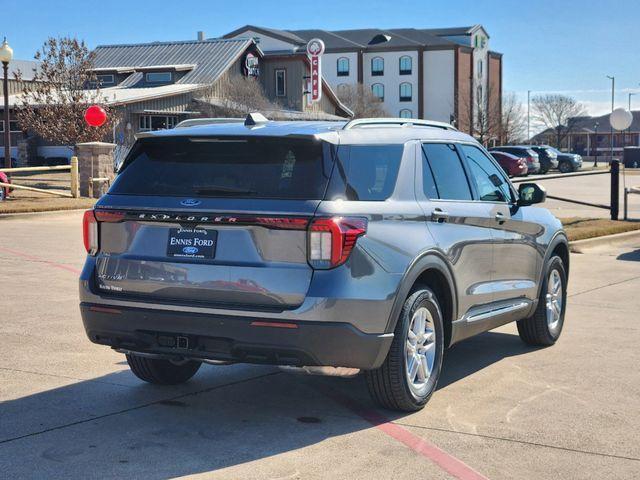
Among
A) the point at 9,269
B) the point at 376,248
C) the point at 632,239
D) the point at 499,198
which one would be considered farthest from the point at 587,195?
the point at 376,248

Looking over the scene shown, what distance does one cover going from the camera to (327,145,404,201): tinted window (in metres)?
5.64

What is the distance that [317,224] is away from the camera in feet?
17.7

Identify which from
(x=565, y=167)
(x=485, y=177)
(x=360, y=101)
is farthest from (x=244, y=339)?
(x=360, y=101)

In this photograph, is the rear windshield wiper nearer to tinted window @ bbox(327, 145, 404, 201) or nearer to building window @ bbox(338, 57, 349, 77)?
tinted window @ bbox(327, 145, 404, 201)

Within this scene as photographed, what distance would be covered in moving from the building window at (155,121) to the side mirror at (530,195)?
45.3m

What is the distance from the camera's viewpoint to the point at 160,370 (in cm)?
677

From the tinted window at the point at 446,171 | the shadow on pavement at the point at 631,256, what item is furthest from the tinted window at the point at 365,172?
the shadow on pavement at the point at 631,256

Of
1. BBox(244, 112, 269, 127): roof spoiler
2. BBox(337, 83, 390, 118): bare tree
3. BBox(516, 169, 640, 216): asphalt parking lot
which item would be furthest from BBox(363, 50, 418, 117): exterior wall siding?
BBox(244, 112, 269, 127): roof spoiler

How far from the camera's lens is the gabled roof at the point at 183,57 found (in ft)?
189

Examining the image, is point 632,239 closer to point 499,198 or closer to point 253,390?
point 499,198

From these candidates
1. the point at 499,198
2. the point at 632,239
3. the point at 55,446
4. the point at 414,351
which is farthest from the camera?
the point at 632,239

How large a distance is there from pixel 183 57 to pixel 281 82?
264 inches

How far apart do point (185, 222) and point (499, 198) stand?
2962 mm

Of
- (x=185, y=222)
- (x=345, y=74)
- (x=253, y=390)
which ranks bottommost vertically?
(x=253, y=390)
